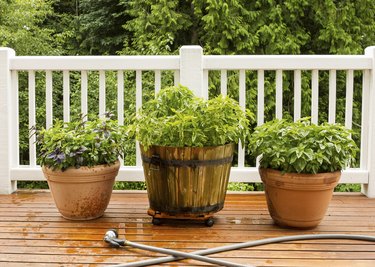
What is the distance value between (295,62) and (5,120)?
206cm

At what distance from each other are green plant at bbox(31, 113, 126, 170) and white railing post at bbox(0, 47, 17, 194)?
0.53 meters

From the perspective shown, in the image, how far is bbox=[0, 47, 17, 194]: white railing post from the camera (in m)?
3.67

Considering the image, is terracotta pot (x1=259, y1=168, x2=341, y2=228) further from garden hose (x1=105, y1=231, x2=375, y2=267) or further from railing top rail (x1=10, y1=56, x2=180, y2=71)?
railing top rail (x1=10, y1=56, x2=180, y2=71)

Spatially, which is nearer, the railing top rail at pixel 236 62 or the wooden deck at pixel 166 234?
the wooden deck at pixel 166 234

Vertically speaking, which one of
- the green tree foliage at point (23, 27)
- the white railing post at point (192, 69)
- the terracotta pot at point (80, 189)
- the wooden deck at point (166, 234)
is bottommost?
the wooden deck at point (166, 234)

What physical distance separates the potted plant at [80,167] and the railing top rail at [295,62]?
0.99m

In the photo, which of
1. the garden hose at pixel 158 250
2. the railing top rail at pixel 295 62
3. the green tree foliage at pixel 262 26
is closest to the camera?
the garden hose at pixel 158 250

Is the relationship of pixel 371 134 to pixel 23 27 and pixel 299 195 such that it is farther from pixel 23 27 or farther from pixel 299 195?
pixel 23 27

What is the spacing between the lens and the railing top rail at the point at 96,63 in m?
3.62

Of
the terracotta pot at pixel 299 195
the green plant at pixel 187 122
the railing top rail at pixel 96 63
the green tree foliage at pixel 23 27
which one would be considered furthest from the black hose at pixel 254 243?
the green tree foliage at pixel 23 27

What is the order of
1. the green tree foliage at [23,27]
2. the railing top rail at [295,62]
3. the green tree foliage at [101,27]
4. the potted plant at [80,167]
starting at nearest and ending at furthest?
the potted plant at [80,167] → the railing top rail at [295,62] → the green tree foliage at [23,27] → the green tree foliage at [101,27]

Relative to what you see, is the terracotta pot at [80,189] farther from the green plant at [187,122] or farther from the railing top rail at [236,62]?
the railing top rail at [236,62]

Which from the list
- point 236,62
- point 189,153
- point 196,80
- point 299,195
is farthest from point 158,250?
point 236,62

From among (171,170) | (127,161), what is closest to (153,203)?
(171,170)
